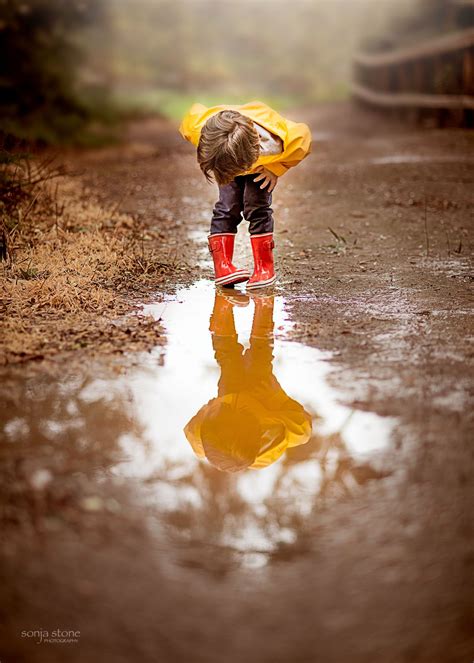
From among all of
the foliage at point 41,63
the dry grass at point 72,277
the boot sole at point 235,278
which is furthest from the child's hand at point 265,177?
the foliage at point 41,63

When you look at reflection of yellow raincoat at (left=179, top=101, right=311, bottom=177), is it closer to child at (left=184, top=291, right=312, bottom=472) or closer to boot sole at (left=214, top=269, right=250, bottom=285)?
boot sole at (left=214, top=269, right=250, bottom=285)

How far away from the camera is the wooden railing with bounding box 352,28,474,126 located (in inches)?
427

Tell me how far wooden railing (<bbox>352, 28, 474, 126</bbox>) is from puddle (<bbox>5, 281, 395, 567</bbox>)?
8.76 meters

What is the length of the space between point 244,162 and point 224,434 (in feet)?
5.37

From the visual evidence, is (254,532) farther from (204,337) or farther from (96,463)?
(204,337)

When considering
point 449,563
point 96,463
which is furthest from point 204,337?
point 449,563

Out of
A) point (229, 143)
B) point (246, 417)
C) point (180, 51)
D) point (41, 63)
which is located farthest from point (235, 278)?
point (180, 51)

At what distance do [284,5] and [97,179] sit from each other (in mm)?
28930

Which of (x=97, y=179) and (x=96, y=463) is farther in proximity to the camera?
(x=97, y=179)

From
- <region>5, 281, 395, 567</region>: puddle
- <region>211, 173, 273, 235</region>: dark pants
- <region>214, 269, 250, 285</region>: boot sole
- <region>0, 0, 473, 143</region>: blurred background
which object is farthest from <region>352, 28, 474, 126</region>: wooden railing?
<region>5, 281, 395, 567</region>: puddle

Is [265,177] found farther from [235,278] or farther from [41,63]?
[41,63]

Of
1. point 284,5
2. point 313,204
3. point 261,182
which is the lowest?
point 261,182

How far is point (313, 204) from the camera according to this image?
6.02m

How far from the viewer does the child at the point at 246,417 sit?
2264mm
